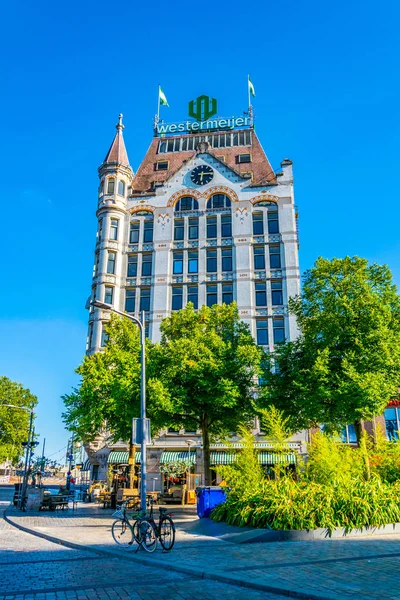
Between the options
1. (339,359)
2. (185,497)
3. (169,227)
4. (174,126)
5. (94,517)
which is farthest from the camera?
(174,126)

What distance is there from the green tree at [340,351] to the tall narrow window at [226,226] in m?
16.8

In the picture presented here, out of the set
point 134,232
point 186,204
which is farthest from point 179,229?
point 134,232

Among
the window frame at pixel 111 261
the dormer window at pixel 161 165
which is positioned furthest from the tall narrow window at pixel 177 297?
the dormer window at pixel 161 165

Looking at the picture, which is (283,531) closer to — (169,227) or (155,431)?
(155,431)

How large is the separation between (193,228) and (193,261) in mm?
3138

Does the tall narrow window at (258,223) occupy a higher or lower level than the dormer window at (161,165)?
lower

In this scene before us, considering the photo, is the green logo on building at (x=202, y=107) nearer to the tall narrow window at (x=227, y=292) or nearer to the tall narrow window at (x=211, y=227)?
the tall narrow window at (x=211, y=227)

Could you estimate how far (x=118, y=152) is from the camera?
1855 inches

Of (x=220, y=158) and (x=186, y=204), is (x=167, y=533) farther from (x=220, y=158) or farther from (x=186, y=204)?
(x=220, y=158)

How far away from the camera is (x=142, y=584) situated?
28.9ft

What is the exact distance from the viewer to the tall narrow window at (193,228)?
44125 mm

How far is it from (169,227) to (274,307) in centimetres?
1174

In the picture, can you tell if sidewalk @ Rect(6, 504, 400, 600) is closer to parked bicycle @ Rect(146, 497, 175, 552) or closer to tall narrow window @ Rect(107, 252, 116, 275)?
parked bicycle @ Rect(146, 497, 175, 552)

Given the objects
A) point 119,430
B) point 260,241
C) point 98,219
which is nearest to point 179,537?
point 119,430
